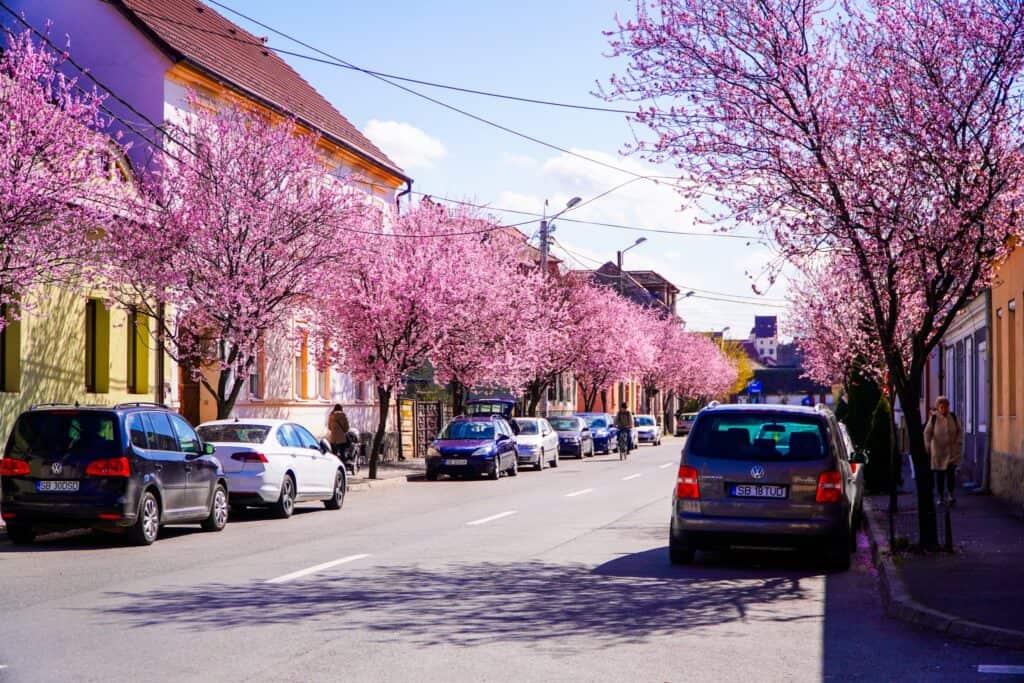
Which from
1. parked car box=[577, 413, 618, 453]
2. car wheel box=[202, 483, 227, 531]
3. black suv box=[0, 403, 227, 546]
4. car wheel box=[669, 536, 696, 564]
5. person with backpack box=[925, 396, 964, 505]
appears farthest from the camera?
parked car box=[577, 413, 618, 453]

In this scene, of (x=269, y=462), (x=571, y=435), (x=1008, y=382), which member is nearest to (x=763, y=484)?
(x=269, y=462)

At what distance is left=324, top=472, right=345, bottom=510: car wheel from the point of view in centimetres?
2256

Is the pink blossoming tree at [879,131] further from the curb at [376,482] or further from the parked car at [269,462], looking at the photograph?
the curb at [376,482]

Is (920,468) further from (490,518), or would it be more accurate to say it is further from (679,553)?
(490,518)

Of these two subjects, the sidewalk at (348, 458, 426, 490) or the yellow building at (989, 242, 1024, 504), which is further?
the sidewalk at (348, 458, 426, 490)

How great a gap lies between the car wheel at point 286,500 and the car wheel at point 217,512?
1921mm

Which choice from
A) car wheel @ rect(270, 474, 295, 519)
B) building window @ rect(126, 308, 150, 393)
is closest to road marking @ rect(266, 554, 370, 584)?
Answer: car wheel @ rect(270, 474, 295, 519)

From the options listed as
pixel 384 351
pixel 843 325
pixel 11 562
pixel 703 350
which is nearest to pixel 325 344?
pixel 384 351

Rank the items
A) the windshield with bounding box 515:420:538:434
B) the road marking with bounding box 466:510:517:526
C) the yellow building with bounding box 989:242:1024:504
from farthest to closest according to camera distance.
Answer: the windshield with bounding box 515:420:538:434
the yellow building with bounding box 989:242:1024:504
the road marking with bounding box 466:510:517:526

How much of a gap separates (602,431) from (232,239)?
3114 centimetres

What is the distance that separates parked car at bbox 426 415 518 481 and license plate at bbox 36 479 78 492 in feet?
56.8

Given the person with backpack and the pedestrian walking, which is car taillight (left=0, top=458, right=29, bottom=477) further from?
the pedestrian walking

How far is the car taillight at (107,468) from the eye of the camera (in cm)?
1568

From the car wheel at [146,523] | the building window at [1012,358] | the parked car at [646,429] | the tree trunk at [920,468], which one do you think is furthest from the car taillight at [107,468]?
the parked car at [646,429]
